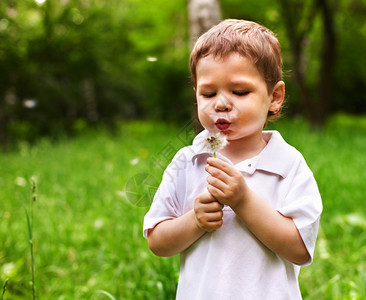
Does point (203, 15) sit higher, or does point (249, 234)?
point (249, 234)

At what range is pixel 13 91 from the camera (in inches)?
348

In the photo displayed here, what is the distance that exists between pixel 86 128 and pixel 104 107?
84 centimetres

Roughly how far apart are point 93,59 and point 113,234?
24.0 ft

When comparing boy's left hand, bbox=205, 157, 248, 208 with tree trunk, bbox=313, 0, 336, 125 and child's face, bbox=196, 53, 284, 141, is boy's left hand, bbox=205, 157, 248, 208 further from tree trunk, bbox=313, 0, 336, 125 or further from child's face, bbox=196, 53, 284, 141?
tree trunk, bbox=313, 0, 336, 125

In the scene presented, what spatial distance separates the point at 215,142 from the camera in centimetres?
118

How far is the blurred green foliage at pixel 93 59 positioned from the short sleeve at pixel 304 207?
561 centimetres

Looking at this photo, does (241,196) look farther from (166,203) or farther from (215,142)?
(166,203)

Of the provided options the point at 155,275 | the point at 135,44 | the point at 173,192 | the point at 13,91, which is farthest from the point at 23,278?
the point at 135,44

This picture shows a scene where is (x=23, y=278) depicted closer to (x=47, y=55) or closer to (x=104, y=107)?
(x=47, y=55)

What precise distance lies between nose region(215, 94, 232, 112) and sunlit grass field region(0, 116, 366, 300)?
0.26 metres

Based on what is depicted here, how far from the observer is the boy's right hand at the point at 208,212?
3.84ft

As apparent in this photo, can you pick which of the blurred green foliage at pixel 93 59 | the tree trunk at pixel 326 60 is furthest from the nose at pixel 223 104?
the tree trunk at pixel 326 60

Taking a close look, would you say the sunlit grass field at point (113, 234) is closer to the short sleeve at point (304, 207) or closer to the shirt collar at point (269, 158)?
the shirt collar at point (269, 158)

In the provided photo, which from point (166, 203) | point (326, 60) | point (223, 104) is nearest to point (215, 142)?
point (223, 104)
